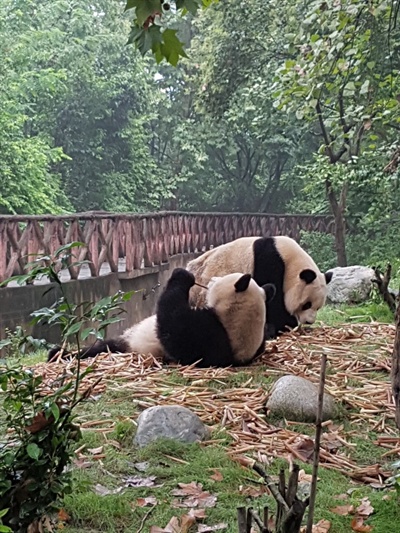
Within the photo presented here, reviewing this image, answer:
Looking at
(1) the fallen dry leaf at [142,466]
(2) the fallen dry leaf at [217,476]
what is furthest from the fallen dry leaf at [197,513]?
(1) the fallen dry leaf at [142,466]

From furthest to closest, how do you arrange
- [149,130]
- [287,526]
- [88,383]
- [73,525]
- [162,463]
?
1. [149,130]
2. [88,383]
3. [162,463]
4. [73,525]
5. [287,526]

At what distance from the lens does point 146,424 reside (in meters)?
3.04

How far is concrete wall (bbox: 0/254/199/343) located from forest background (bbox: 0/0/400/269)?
377 centimetres

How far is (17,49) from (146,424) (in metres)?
16.1

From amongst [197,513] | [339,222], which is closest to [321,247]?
[339,222]

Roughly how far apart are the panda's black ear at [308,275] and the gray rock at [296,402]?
2.07 m

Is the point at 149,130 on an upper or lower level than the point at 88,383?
upper

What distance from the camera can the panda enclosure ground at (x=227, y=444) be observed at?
7.97 ft

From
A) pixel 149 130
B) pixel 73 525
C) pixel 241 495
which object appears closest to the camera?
pixel 73 525

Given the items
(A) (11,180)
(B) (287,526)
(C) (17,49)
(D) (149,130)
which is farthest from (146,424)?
(D) (149,130)

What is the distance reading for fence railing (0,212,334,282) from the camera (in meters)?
10.0

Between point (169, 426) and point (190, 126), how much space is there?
22.9m

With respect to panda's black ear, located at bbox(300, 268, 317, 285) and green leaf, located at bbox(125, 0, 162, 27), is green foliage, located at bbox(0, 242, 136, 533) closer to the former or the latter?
green leaf, located at bbox(125, 0, 162, 27)

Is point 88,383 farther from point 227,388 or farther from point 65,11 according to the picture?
point 65,11
